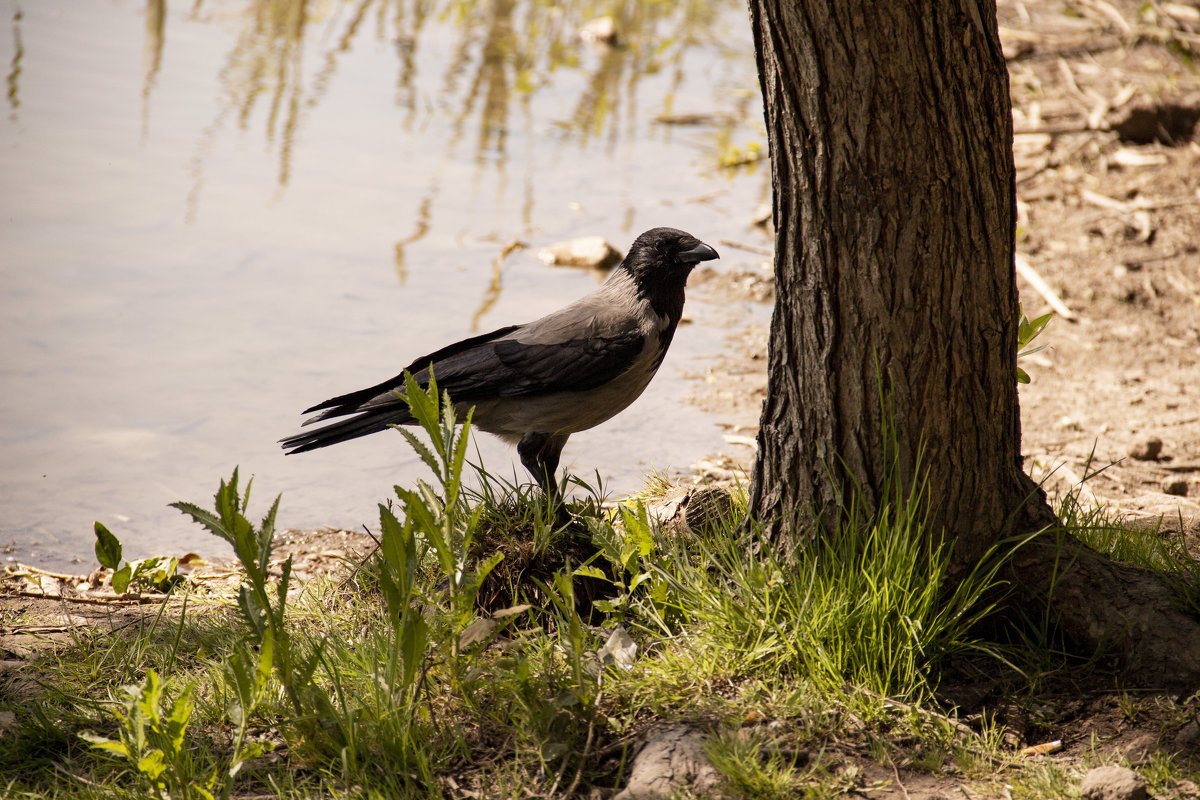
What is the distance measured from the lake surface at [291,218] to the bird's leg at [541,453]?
0.76 m

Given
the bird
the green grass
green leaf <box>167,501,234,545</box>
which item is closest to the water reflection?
the bird

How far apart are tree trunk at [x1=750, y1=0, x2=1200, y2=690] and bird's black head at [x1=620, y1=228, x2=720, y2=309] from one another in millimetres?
1236

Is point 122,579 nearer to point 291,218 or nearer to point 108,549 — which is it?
point 108,549

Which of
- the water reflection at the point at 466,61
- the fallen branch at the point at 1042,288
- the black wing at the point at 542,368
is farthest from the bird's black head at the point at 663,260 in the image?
the water reflection at the point at 466,61

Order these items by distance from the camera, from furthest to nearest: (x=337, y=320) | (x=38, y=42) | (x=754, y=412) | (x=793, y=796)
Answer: (x=38, y=42) → (x=337, y=320) → (x=754, y=412) → (x=793, y=796)

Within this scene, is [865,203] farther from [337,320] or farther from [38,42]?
[38,42]

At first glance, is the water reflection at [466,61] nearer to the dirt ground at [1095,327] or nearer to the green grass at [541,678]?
the dirt ground at [1095,327]

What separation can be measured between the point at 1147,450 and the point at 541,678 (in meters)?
3.56

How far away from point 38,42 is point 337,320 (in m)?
5.82

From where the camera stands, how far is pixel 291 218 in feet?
24.4

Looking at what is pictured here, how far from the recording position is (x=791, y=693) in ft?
9.12

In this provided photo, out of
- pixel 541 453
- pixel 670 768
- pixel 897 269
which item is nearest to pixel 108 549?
pixel 541 453

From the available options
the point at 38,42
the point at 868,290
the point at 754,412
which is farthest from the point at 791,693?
the point at 38,42

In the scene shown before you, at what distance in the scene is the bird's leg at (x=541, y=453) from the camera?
421cm
